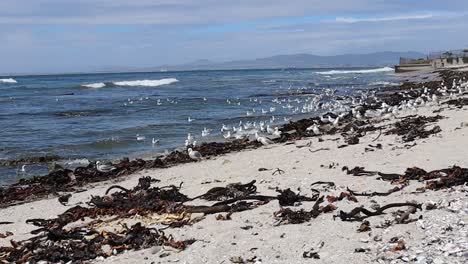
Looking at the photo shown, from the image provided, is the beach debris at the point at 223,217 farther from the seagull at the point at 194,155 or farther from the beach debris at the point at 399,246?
the seagull at the point at 194,155

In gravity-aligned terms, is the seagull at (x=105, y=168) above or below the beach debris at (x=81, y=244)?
below

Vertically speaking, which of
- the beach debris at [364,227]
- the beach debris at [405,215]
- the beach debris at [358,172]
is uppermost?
the beach debris at [405,215]

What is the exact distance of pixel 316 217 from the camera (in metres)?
6.00

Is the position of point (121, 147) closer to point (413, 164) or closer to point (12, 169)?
point (12, 169)

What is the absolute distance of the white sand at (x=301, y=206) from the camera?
4.93 m

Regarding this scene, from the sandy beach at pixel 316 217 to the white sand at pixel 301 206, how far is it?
10mm

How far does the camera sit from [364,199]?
6.61 metres

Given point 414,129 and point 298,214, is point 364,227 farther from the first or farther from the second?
point 414,129

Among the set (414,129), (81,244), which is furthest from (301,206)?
(414,129)

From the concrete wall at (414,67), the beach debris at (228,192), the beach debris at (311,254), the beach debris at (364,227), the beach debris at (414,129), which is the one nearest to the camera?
the beach debris at (311,254)

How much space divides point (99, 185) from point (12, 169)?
3.20m

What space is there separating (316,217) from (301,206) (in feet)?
1.95

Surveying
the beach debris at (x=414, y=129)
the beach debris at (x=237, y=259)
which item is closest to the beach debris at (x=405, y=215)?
the beach debris at (x=237, y=259)

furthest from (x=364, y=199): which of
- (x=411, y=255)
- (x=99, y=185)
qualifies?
(x=99, y=185)
